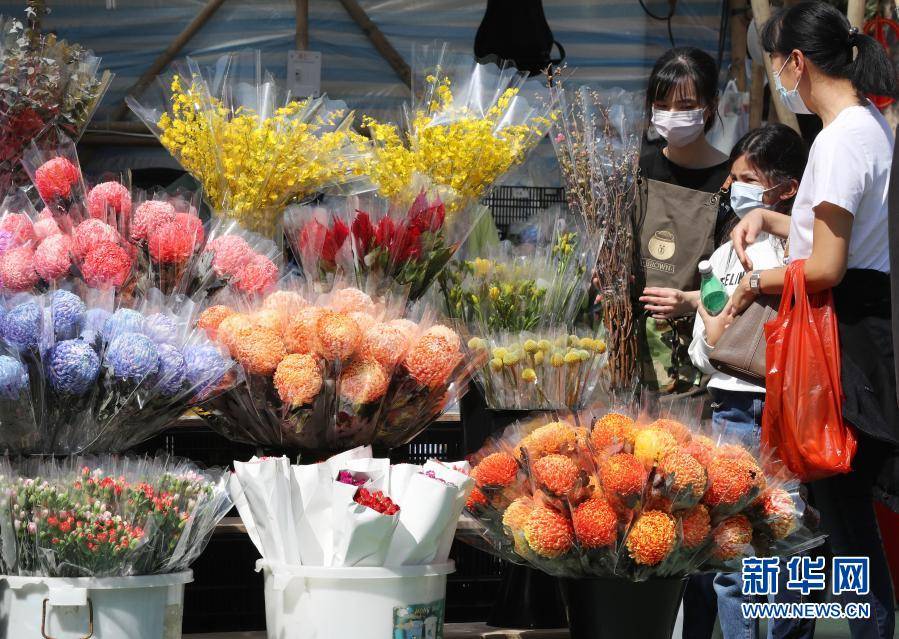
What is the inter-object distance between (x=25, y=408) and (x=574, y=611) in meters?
0.89

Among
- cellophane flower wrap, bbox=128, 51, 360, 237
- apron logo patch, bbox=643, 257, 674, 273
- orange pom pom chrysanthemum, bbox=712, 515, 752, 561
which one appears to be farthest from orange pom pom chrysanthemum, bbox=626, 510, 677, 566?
apron logo patch, bbox=643, 257, 674, 273

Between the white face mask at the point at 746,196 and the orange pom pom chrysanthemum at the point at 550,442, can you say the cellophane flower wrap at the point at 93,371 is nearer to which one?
the orange pom pom chrysanthemum at the point at 550,442

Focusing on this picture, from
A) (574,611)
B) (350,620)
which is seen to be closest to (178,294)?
(350,620)

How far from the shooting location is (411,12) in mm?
5156

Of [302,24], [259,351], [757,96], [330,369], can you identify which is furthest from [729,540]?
[302,24]

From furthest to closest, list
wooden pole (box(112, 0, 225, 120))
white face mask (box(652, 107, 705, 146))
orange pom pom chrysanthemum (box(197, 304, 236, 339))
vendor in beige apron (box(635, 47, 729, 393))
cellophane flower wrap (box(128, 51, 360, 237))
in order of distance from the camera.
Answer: wooden pole (box(112, 0, 225, 120)), white face mask (box(652, 107, 705, 146)), vendor in beige apron (box(635, 47, 729, 393)), cellophane flower wrap (box(128, 51, 360, 237)), orange pom pom chrysanthemum (box(197, 304, 236, 339))

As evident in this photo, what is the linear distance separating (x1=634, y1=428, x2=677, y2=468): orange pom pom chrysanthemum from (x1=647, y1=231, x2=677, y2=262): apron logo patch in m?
1.28

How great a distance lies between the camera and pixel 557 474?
1.62 meters

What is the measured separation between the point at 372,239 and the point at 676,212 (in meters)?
1.07

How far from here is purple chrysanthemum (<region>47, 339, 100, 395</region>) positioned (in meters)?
1.65

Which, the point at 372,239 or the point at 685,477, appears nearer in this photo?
the point at 685,477

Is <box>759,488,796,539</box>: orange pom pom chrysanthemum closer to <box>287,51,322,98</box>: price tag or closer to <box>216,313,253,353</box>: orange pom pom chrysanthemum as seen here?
<box>216,313,253,353</box>: orange pom pom chrysanthemum

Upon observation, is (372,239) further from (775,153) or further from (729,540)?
(775,153)

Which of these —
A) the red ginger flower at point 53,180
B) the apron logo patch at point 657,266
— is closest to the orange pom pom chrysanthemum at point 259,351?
the red ginger flower at point 53,180
